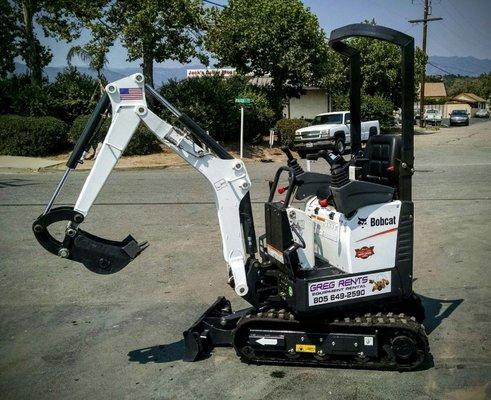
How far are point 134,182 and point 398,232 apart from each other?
11844mm

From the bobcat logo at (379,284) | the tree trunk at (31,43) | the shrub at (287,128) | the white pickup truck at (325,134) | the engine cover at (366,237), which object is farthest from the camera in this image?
the shrub at (287,128)

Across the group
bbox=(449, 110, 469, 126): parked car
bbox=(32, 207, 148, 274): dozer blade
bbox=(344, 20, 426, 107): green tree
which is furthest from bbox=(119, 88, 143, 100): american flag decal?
bbox=(449, 110, 469, 126): parked car

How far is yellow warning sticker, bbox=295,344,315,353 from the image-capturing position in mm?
4461

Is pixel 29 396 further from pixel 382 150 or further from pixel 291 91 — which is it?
pixel 291 91

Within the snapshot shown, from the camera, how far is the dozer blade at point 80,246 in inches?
168

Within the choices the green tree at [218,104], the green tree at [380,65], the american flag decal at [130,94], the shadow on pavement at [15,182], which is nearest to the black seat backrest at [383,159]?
the american flag decal at [130,94]

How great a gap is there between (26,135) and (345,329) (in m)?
18.9

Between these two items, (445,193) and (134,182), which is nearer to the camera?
(445,193)

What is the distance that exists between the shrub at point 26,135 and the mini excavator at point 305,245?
57.2 ft

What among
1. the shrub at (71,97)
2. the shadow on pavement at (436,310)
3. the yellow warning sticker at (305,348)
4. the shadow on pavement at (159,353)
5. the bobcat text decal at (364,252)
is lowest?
the shadow on pavement at (436,310)

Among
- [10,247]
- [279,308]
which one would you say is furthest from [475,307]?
[10,247]

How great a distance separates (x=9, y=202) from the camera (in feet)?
39.5

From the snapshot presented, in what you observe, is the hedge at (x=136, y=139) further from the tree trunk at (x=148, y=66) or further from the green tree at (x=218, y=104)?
the tree trunk at (x=148, y=66)

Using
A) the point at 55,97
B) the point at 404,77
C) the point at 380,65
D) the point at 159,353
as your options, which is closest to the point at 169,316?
the point at 159,353
